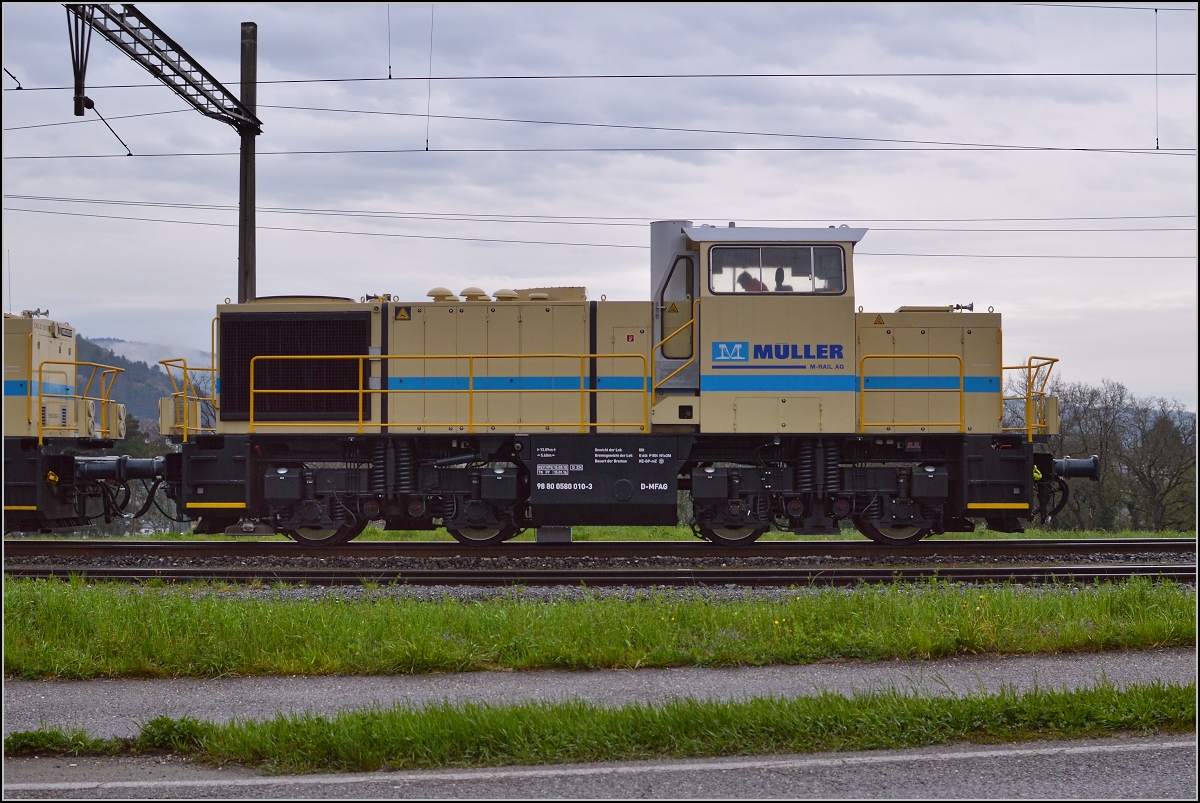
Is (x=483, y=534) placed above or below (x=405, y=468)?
below

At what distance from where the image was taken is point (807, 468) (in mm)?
12156

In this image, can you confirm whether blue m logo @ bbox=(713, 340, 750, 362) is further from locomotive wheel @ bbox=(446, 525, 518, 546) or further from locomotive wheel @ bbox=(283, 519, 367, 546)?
locomotive wheel @ bbox=(283, 519, 367, 546)

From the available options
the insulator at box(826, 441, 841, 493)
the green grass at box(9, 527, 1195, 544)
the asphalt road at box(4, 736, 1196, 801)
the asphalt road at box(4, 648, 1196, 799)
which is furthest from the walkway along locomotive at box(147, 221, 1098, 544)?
the asphalt road at box(4, 736, 1196, 801)

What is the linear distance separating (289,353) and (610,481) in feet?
15.7

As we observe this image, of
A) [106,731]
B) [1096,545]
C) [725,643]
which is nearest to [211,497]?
[106,731]

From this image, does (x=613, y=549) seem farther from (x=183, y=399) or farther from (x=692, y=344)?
(x=183, y=399)

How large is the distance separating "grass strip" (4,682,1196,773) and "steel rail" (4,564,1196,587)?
14.7 feet

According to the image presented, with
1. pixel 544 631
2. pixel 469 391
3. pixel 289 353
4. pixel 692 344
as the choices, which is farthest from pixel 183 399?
pixel 544 631

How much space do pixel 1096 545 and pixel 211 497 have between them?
463 inches

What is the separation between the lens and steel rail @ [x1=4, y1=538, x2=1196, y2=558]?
12219mm

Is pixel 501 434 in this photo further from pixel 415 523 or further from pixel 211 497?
pixel 211 497

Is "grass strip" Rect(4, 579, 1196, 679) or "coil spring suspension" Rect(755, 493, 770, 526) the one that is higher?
"coil spring suspension" Rect(755, 493, 770, 526)

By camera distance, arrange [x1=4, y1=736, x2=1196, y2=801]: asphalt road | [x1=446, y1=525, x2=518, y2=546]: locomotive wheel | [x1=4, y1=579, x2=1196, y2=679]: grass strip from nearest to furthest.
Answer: [x1=4, y1=736, x2=1196, y2=801]: asphalt road, [x1=4, y1=579, x2=1196, y2=679]: grass strip, [x1=446, y1=525, x2=518, y2=546]: locomotive wheel

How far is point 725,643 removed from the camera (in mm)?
6941
